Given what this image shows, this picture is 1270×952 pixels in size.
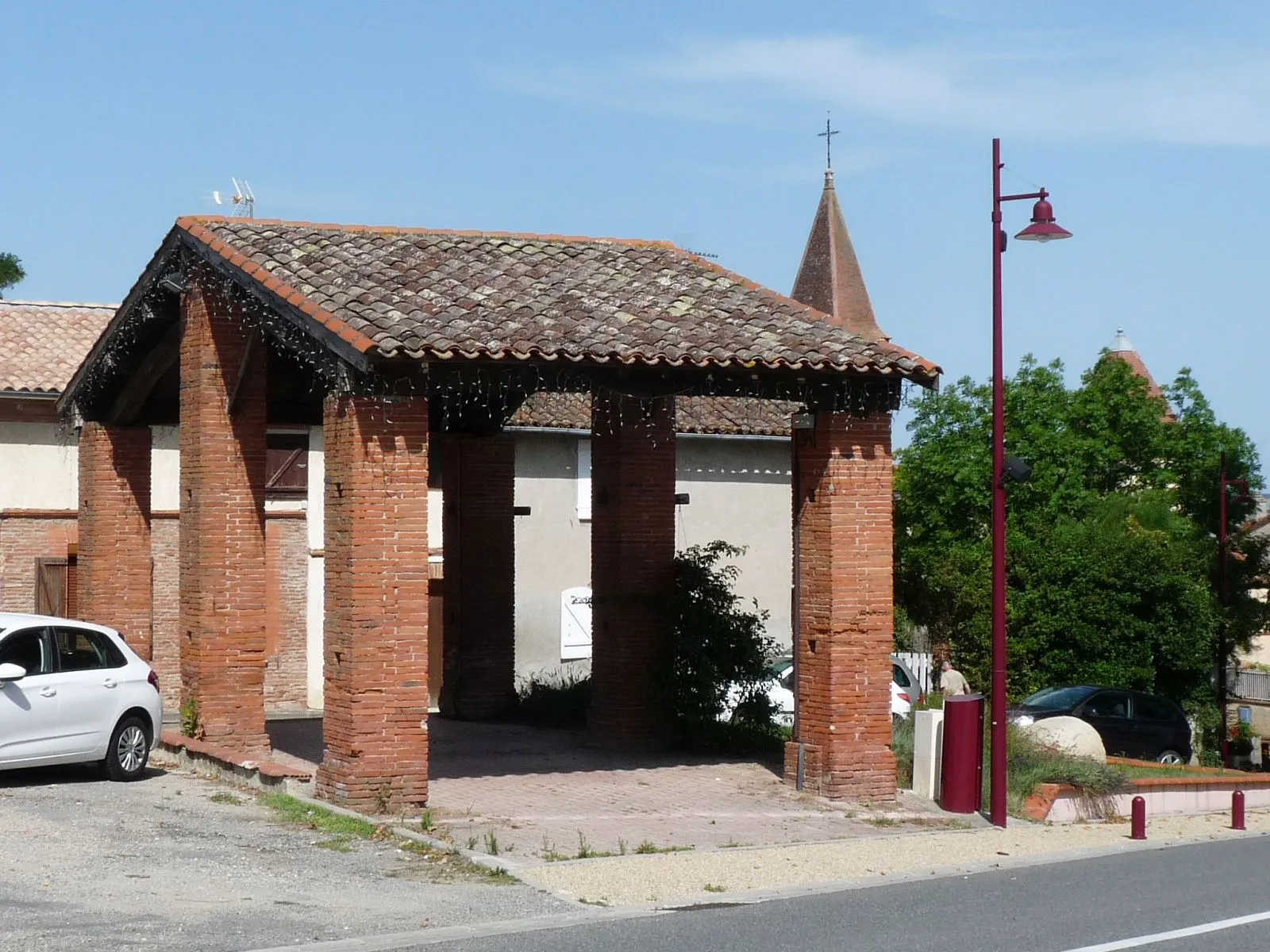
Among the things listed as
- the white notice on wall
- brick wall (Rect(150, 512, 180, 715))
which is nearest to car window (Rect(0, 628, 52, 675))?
brick wall (Rect(150, 512, 180, 715))

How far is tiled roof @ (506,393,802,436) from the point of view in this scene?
96.8 ft

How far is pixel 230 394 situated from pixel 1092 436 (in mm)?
34861

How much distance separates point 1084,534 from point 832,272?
1654 cm

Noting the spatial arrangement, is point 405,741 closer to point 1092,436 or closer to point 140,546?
point 140,546

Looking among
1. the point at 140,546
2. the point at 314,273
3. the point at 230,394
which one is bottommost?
the point at 140,546

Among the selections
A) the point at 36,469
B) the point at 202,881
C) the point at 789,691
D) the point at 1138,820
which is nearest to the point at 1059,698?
the point at 789,691

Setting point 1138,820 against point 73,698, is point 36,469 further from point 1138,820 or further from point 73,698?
point 1138,820

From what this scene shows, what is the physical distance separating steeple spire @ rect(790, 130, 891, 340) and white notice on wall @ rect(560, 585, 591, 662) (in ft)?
67.0

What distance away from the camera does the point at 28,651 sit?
1482 centimetres

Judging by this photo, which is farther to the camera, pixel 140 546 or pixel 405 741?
pixel 140 546

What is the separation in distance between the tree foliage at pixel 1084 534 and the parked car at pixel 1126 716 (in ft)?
12.4

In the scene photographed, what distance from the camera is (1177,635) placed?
1330 inches

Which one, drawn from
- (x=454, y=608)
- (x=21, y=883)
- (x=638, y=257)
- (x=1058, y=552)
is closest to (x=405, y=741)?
(x=21, y=883)

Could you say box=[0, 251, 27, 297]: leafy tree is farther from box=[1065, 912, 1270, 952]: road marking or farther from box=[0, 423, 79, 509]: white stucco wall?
box=[1065, 912, 1270, 952]: road marking
